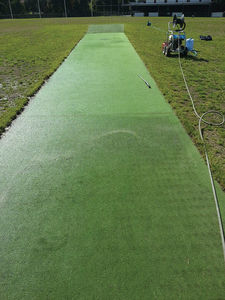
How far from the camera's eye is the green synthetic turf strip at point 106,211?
1.97 meters

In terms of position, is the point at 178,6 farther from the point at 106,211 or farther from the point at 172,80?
the point at 106,211

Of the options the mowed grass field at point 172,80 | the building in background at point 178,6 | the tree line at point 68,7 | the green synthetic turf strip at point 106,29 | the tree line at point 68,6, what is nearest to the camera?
the mowed grass field at point 172,80

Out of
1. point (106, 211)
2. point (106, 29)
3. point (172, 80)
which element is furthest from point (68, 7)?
point (106, 211)

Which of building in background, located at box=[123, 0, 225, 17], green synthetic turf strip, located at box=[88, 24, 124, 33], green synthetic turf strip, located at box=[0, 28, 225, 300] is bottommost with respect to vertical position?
green synthetic turf strip, located at box=[0, 28, 225, 300]

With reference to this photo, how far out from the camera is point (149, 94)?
588 centimetres

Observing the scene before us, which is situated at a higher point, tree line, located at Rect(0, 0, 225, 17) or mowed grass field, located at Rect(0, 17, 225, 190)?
tree line, located at Rect(0, 0, 225, 17)

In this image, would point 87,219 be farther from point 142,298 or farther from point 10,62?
point 10,62

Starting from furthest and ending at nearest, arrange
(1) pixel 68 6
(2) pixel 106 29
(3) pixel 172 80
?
1. (1) pixel 68 6
2. (2) pixel 106 29
3. (3) pixel 172 80

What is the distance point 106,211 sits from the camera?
260cm

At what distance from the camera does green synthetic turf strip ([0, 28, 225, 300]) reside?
1.97 metres

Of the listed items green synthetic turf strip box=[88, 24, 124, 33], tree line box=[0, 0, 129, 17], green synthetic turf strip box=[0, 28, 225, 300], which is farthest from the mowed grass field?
tree line box=[0, 0, 129, 17]

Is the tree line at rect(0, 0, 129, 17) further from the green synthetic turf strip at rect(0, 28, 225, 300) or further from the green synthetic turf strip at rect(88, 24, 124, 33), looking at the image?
the green synthetic turf strip at rect(0, 28, 225, 300)

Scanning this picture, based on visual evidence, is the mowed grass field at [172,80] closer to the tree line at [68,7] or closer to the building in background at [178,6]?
the building in background at [178,6]

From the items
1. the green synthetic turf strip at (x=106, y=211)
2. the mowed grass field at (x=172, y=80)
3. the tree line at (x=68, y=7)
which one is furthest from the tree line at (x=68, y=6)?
the green synthetic turf strip at (x=106, y=211)
